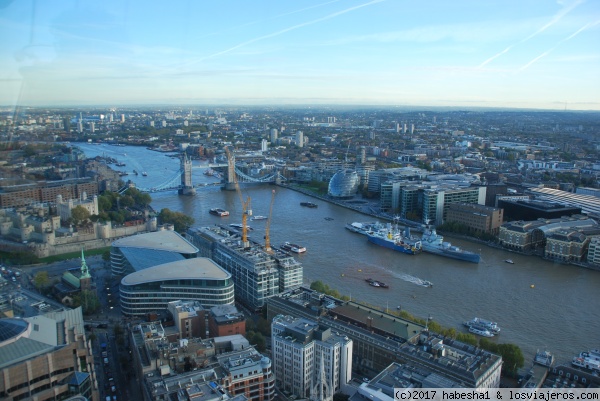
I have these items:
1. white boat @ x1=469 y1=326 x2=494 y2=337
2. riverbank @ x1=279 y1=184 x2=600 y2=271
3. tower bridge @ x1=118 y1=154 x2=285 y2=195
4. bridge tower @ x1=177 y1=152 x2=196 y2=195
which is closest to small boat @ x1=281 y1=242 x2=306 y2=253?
riverbank @ x1=279 y1=184 x2=600 y2=271

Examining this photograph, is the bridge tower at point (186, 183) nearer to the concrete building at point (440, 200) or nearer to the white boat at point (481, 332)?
the concrete building at point (440, 200)

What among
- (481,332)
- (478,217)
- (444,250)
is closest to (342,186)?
(478,217)

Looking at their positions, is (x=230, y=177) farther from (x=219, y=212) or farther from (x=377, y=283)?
(x=377, y=283)

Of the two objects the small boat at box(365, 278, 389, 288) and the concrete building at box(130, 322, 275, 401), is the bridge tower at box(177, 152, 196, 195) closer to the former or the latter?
the small boat at box(365, 278, 389, 288)

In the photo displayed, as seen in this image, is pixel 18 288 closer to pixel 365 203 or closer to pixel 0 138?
pixel 0 138

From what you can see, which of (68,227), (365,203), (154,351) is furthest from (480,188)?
(154,351)

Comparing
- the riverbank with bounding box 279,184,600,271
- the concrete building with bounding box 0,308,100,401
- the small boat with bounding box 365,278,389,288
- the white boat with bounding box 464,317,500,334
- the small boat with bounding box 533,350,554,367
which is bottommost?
the riverbank with bounding box 279,184,600,271

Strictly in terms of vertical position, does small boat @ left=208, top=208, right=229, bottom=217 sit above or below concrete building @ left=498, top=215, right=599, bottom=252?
below
